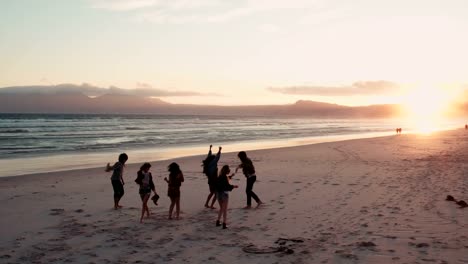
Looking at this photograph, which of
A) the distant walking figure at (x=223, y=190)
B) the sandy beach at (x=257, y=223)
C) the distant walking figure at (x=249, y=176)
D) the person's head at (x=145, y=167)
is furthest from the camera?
the distant walking figure at (x=249, y=176)

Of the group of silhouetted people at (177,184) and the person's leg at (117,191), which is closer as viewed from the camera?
the group of silhouetted people at (177,184)

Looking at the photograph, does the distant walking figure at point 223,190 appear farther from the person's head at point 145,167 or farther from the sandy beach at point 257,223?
the person's head at point 145,167

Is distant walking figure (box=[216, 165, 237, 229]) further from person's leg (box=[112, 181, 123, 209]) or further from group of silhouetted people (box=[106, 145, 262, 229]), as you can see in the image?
person's leg (box=[112, 181, 123, 209])

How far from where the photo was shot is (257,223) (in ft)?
32.3

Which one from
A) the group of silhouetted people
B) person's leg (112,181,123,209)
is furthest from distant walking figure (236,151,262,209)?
person's leg (112,181,123,209)

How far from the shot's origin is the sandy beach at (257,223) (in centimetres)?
759

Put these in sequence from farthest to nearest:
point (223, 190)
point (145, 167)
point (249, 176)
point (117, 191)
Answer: point (249, 176) → point (117, 191) → point (145, 167) → point (223, 190)

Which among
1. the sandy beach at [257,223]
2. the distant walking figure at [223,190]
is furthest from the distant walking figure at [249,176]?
the distant walking figure at [223,190]

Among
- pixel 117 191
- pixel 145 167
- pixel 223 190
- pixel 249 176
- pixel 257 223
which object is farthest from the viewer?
pixel 249 176

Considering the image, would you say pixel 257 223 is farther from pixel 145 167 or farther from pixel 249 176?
pixel 145 167

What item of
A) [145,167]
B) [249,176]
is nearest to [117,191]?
[145,167]

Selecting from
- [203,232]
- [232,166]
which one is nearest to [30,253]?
[203,232]

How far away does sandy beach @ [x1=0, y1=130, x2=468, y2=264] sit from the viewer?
24.9 feet

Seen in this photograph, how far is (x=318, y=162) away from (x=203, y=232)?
46.3ft
